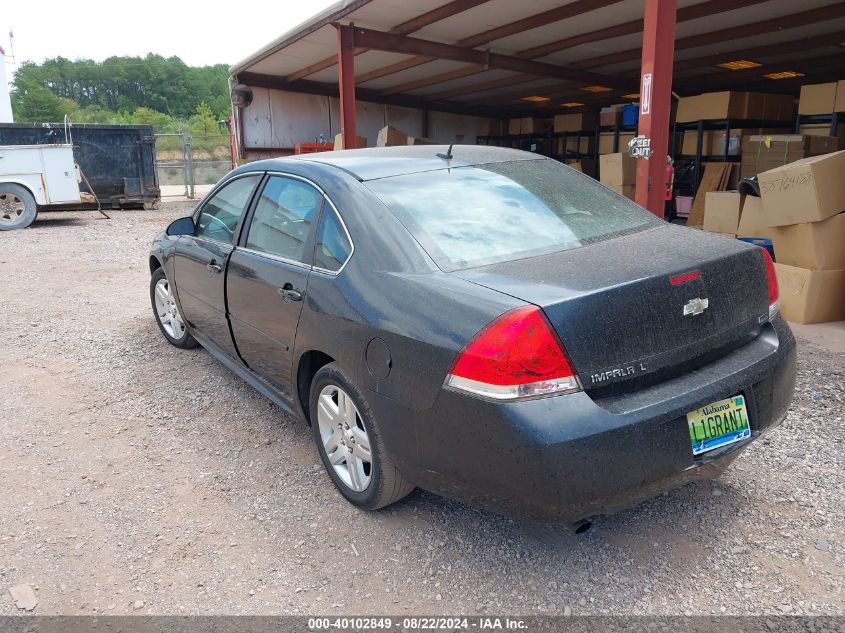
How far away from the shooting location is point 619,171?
34.2 feet

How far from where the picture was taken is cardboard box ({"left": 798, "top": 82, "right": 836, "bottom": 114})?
8.54m

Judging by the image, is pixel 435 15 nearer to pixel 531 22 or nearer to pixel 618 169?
pixel 531 22

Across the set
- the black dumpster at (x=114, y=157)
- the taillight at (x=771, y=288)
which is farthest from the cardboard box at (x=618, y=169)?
the black dumpster at (x=114, y=157)

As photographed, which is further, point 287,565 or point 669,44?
point 669,44

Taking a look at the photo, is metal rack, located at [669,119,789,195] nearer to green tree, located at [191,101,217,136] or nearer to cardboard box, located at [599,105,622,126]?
cardboard box, located at [599,105,622,126]

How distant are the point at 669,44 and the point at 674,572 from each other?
4611 mm

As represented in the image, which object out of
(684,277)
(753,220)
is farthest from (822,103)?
(684,277)

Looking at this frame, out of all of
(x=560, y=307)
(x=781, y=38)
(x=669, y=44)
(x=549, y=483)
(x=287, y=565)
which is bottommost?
(x=287, y=565)

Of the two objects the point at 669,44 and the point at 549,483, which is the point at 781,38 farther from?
the point at 549,483

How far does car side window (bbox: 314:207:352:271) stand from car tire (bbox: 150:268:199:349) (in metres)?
2.32

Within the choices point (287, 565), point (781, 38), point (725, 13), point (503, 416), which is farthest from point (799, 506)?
point (781, 38)

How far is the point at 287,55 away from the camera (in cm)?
1257

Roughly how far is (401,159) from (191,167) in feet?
62.3

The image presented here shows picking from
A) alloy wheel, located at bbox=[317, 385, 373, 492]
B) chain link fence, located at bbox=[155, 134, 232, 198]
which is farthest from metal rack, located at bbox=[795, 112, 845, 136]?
chain link fence, located at bbox=[155, 134, 232, 198]
